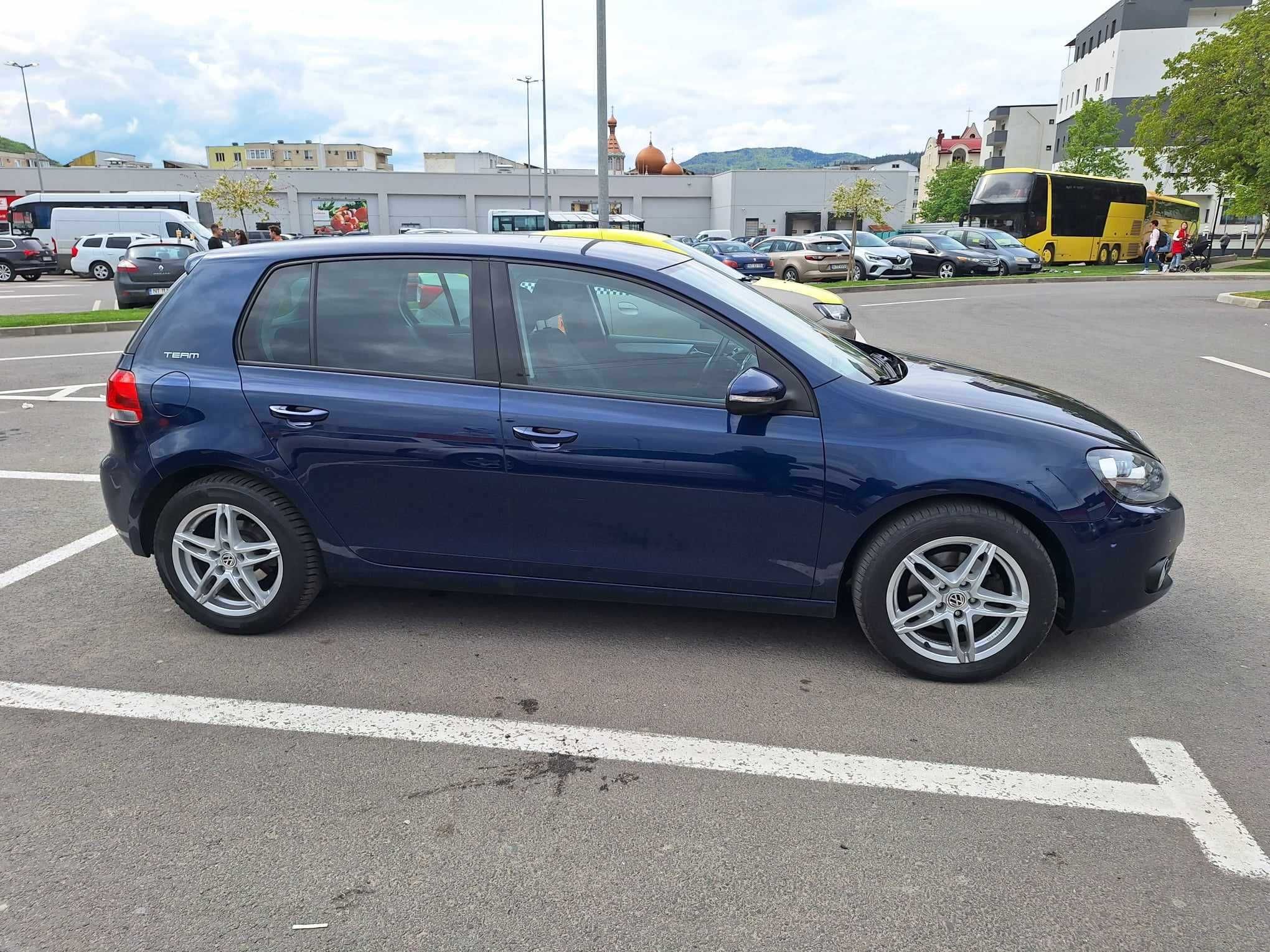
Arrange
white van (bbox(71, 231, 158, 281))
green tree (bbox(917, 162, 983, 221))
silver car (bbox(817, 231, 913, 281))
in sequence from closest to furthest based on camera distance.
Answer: silver car (bbox(817, 231, 913, 281)) → white van (bbox(71, 231, 158, 281)) → green tree (bbox(917, 162, 983, 221))

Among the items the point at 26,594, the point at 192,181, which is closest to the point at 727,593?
the point at 26,594

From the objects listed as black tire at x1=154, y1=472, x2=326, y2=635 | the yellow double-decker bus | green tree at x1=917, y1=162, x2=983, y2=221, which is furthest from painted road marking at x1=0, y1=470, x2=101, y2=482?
green tree at x1=917, y1=162, x2=983, y2=221

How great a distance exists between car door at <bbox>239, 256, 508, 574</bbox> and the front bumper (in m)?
2.16

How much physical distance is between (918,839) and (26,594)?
4109 mm

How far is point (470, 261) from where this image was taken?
373 cm

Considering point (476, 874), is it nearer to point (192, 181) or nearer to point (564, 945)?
point (564, 945)

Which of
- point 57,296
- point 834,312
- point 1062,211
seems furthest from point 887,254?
point 57,296

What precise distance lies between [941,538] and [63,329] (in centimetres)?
1662

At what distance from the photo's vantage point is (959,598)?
3.46 m

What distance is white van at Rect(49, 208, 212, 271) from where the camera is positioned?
1332 inches

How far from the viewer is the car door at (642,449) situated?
343cm

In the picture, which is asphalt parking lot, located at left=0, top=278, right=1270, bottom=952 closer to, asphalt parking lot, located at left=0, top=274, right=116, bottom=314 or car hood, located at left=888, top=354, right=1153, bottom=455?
car hood, located at left=888, top=354, right=1153, bottom=455

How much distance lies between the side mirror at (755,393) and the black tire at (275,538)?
185cm

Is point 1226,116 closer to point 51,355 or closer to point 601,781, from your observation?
point 51,355
